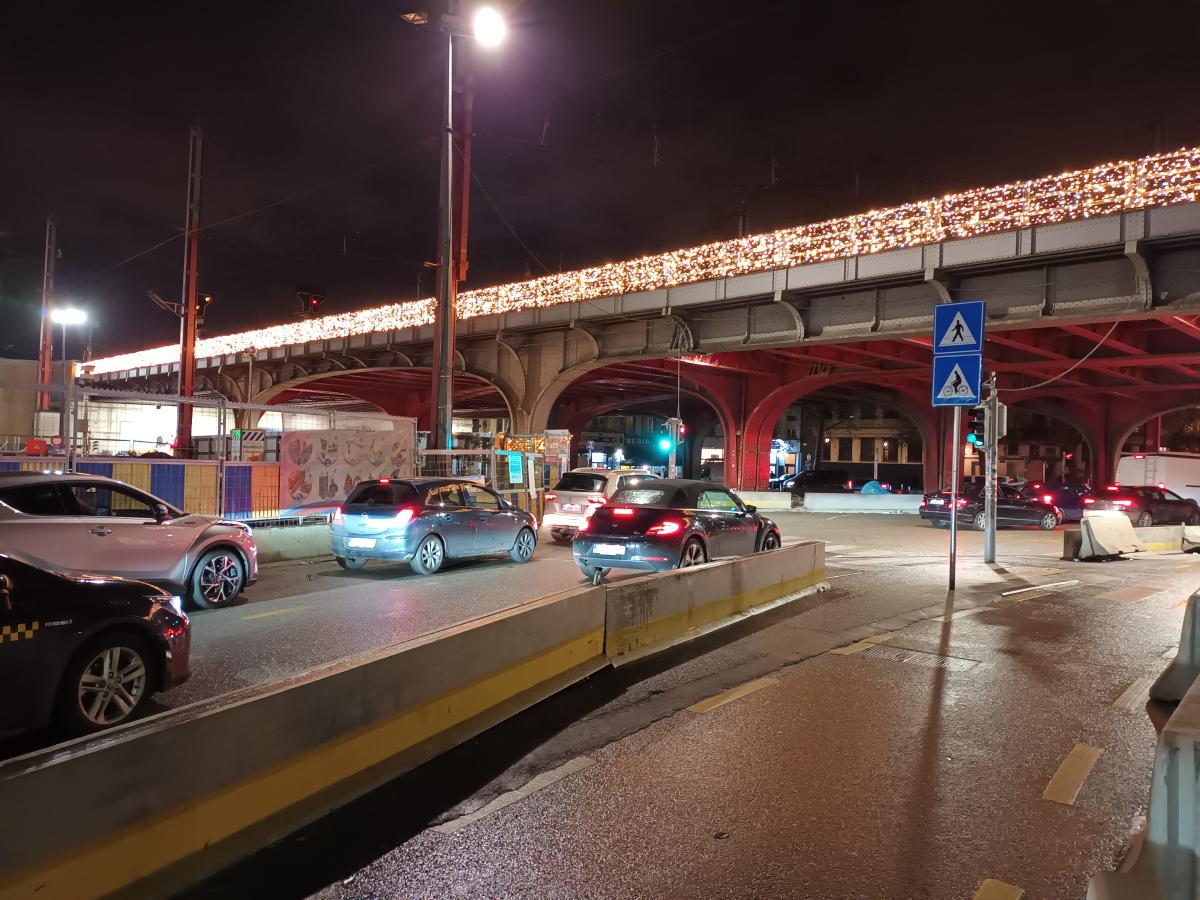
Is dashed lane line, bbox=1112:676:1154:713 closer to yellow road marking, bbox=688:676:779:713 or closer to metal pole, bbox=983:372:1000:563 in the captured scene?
yellow road marking, bbox=688:676:779:713

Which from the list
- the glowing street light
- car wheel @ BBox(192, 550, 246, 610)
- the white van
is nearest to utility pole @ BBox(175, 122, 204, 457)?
the glowing street light

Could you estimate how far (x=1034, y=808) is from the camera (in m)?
4.12

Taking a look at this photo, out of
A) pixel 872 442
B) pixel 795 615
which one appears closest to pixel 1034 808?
pixel 795 615

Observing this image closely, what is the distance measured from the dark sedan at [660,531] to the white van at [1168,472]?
82.1ft

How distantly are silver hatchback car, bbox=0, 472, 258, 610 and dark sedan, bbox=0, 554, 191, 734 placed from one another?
2052 millimetres

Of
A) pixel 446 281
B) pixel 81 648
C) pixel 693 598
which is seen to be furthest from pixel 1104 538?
pixel 81 648

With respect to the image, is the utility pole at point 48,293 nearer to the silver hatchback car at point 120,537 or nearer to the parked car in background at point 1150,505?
the silver hatchback car at point 120,537

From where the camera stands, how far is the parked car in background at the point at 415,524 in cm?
1150

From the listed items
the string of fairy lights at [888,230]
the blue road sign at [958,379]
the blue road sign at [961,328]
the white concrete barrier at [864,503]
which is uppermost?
the string of fairy lights at [888,230]

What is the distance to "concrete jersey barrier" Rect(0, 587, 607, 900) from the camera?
2719mm

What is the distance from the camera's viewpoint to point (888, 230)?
2153 cm

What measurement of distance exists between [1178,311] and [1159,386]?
22035mm

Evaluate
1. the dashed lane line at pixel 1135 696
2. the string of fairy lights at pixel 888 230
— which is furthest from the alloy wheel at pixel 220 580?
the string of fairy lights at pixel 888 230

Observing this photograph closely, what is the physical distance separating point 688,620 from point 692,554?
2.98 meters
